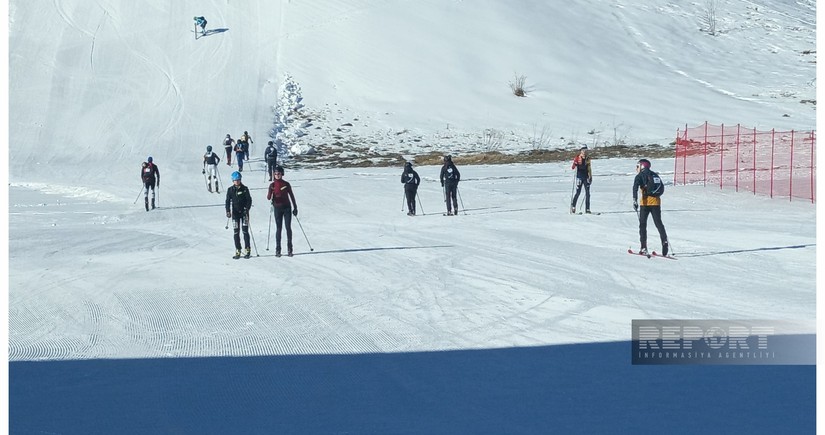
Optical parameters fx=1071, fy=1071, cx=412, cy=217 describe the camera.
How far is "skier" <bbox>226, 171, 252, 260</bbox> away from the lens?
61.5 ft

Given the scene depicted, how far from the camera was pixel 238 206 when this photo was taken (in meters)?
18.9

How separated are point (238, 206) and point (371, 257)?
8.26 feet

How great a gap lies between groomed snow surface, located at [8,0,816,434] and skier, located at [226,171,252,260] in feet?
1.45

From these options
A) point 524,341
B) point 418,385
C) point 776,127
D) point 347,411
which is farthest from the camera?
point 776,127

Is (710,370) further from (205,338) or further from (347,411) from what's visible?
(205,338)

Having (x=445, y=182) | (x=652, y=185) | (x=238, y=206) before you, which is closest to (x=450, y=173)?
(x=445, y=182)

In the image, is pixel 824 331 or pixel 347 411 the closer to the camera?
pixel 347 411

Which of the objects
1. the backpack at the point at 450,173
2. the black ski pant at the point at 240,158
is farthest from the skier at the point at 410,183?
the black ski pant at the point at 240,158

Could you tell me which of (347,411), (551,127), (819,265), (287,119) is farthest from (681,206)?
(287,119)

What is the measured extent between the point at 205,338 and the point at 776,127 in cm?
3998

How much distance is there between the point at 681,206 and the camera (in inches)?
1038

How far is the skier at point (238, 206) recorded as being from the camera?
1875 centimetres

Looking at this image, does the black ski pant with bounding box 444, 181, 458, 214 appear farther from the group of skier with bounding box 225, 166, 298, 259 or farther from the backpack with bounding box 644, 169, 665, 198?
the backpack with bounding box 644, 169, 665, 198

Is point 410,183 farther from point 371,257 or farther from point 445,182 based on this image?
point 371,257
